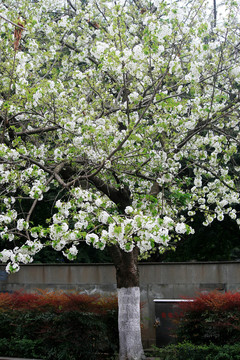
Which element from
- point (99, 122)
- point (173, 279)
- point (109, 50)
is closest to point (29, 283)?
point (173, 279)

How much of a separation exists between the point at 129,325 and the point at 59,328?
1.50m

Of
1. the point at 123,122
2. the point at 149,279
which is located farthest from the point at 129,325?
the point at 123,122

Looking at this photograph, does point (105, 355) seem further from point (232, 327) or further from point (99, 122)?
point (99, 122)

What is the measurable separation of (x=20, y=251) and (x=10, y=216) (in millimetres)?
662

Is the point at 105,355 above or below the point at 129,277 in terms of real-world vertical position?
below

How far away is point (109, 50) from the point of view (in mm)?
8789

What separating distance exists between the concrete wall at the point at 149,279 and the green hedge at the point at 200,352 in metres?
2.54

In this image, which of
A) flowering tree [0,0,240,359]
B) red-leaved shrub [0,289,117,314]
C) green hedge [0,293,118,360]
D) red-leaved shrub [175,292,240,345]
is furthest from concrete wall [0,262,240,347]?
flowering tree [0,0,240,359]

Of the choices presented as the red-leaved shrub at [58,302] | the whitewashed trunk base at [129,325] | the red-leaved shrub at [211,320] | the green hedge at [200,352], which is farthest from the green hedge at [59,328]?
the red-leaved shrub at [211,320]

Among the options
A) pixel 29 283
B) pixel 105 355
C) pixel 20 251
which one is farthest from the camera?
pixel 29 283

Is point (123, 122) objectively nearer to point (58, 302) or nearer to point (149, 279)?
point (58, 302)

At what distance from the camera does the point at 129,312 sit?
9.54 meters

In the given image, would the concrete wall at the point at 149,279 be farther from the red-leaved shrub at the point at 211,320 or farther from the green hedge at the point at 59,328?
the red-leaved shrub at the point at 211,320

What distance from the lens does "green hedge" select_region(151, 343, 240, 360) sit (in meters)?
8.42
